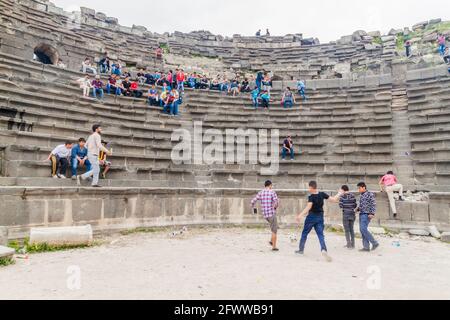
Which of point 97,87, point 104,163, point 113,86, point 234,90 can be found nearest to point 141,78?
point 113,86

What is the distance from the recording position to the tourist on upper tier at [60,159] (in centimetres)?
924

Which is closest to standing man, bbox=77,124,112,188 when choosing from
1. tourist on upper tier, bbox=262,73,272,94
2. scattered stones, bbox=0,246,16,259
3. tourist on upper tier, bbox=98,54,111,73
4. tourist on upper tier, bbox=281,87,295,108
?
scattered stones, bbox=0,246,16,259

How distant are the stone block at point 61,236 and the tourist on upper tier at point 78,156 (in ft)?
7.09

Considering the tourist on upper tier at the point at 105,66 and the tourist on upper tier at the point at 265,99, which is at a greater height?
the tourist on upper tier at the point at 105,66

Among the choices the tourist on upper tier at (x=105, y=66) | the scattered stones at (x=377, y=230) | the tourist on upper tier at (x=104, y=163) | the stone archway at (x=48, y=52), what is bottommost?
the scattered stones at (x=377, y=230)

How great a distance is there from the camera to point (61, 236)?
293 inches

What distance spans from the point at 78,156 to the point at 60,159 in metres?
0.48

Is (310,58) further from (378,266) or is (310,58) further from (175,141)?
(378,266)

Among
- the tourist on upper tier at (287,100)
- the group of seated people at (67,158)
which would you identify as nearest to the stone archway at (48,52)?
the group of seated people at (67,158)

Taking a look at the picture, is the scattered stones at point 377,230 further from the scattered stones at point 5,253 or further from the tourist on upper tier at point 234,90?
the tourist on upper tier at point 234,90

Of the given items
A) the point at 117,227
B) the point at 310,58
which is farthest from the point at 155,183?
the point at 310,58

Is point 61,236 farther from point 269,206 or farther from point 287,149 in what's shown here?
point 287,149

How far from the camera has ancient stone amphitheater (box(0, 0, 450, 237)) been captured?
925 cm

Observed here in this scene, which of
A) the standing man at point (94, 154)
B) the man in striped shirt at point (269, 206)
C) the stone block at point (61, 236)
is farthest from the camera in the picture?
the standing man at point (94, 154)
